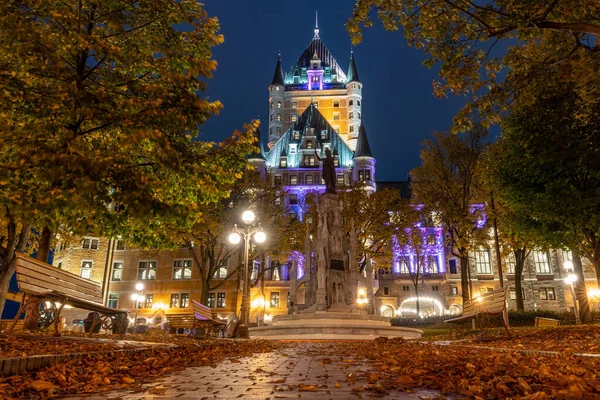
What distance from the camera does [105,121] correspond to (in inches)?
304

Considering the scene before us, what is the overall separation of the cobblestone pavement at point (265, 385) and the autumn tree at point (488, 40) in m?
7.83

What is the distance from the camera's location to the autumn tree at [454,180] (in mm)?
30594

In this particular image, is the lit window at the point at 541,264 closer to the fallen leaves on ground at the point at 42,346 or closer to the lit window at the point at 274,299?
the lit window at the point at 274,299

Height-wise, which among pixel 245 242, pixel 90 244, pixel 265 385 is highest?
Result: pixel 90 244

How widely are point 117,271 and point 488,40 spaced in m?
47.2

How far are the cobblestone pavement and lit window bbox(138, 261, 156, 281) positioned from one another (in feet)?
146

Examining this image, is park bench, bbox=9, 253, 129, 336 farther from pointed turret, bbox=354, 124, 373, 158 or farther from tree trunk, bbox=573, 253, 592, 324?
pointed turret, bbox=354, 124, 373, 158

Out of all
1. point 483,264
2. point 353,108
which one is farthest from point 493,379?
point 353,108

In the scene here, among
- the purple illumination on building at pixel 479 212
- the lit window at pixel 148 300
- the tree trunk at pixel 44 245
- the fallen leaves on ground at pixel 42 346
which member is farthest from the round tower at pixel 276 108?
the fallen leaves on ground at pixel 42 346

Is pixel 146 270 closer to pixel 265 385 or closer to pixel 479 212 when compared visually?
pixel 479 212

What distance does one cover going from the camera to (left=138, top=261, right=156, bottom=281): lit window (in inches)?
1869

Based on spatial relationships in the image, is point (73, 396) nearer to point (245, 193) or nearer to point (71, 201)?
point (71, 201)

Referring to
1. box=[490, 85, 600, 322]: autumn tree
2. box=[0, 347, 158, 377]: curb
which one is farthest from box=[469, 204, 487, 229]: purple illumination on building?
box=[0, 347, 158, 377]: curb

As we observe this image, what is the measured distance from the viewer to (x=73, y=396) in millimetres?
3832
